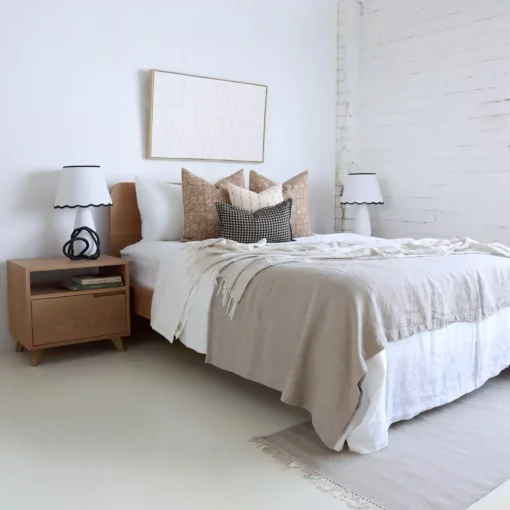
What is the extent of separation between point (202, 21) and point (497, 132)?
2.16 m

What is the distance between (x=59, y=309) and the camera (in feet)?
11.0

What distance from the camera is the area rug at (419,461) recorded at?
77.2 inches

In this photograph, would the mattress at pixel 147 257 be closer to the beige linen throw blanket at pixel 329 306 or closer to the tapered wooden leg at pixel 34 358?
the beige linen throw blanket at pixel 329 306

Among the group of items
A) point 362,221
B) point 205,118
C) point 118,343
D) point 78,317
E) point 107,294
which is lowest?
point 118,343

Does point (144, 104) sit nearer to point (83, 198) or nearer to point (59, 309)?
point (83, 198)

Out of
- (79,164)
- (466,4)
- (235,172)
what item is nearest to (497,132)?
(466,4)

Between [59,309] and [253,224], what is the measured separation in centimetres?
121

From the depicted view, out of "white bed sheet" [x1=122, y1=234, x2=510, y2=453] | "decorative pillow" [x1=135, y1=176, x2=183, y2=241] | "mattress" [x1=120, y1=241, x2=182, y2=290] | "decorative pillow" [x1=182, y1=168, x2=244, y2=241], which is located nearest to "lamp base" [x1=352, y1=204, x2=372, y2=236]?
"decorative pillow" [x1=182, y1=168, x2=244, y2=241]

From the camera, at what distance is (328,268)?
2531mm

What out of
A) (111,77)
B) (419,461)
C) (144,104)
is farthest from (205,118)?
(419,461)

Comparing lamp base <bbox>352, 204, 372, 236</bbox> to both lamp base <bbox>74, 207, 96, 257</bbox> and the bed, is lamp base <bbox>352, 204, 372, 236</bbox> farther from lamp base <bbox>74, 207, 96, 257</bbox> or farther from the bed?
lamp base <bbox>74, 207, 96, 257</bbox>

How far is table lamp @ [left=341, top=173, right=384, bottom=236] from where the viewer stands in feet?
15.3

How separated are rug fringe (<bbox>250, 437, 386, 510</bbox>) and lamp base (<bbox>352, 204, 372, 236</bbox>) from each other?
2.61 m

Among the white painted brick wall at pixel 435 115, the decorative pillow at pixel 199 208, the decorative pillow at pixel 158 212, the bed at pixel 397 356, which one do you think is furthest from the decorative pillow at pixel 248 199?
the white painted brick wall at pixel 435 115
